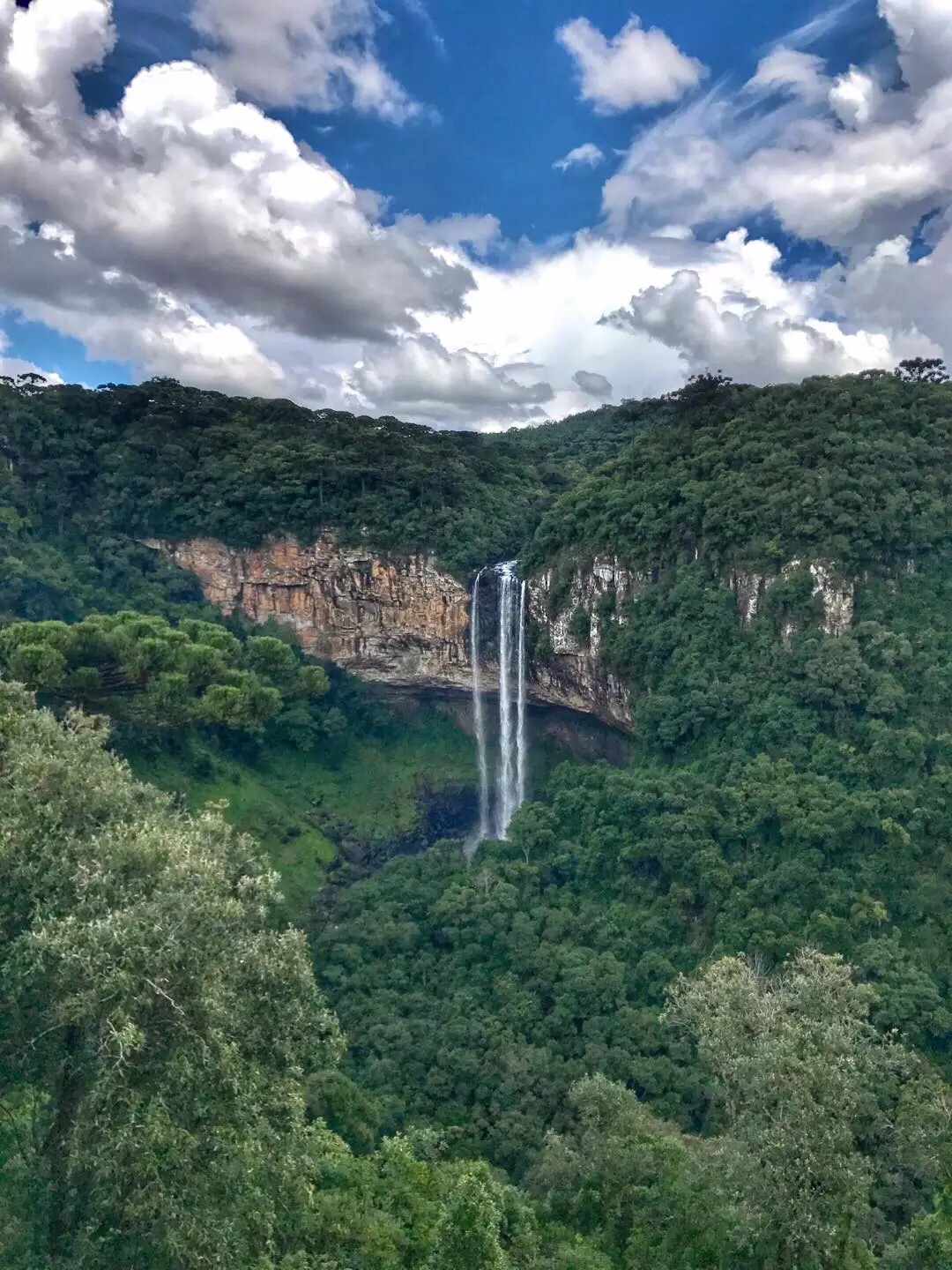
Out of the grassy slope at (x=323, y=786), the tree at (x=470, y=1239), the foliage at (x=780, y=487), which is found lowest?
the grassy slope at (x=323, y=786)

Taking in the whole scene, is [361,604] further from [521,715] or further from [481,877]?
[481,877]

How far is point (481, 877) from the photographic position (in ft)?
89.7

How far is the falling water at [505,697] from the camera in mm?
36312

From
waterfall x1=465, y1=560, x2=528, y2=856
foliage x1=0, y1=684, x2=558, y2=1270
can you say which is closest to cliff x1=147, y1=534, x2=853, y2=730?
waterfall x1=465, y1=560, x2=528, y2=856

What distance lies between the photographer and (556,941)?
Result: 24.2 m

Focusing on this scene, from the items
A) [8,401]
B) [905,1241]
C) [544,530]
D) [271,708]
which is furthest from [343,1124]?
[8,401]

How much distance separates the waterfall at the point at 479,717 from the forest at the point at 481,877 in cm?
72

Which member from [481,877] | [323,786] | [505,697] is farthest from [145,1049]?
[505,697]

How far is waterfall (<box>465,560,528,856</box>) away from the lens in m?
36.3

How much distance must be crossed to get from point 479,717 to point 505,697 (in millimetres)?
1898

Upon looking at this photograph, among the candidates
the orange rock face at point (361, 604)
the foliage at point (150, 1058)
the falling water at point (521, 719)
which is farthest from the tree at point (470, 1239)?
the orange rock face at point (361, 604)

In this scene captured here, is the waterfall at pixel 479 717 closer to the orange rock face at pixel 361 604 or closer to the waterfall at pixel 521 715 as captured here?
the orange rock face at pixel 361 604

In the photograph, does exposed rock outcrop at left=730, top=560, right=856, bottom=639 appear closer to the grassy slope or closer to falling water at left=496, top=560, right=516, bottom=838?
falling water at left=496, top=560, right=516, bottom=838

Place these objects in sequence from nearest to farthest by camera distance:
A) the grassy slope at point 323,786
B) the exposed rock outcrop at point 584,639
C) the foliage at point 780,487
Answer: the foliage at point 780,487 → the grassy slope at point 323,786 → the exposed rock outcrop at point 584,639
